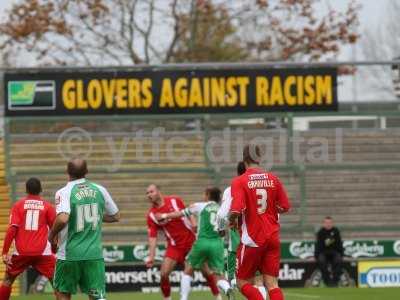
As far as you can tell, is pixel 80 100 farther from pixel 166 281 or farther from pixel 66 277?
pixel 66 277

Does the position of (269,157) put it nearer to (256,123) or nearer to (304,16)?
(256,123)

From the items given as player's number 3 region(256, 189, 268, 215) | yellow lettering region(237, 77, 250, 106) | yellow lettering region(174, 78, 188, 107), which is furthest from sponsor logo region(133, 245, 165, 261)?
player's number 3 region(256, 189, 268, 215)

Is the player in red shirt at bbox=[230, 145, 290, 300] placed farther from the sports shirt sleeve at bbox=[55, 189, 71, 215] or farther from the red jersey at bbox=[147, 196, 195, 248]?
the red jersey at bbox=[147, 196, 195, 248]

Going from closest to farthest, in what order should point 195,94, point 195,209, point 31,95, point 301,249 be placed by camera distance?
point 195,209 → point 301,249 → point 31,95 → point 195,94

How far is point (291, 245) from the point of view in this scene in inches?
1133

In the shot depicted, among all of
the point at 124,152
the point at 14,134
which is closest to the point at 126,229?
the point at 124,152

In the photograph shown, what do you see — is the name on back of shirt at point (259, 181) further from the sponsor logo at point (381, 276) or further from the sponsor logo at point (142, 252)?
the sponsor logo at point (142, 252)

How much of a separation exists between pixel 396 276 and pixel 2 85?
Result: 1105cm

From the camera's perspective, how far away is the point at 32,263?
1669cm

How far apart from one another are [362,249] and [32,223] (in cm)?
1415

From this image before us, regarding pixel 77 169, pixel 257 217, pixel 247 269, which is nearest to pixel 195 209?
pixel 247 269

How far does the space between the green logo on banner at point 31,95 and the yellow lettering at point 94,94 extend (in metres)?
0.94

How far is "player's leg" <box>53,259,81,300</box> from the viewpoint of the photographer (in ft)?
42.3

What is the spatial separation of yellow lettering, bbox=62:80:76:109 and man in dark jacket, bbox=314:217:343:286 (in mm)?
7241
